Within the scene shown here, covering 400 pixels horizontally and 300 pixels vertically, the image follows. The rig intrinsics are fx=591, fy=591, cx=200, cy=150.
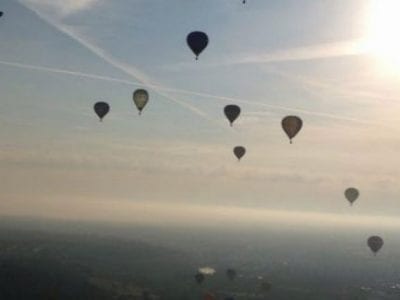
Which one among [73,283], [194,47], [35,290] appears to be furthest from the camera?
[73,283]

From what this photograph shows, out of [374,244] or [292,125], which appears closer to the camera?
[292,125]

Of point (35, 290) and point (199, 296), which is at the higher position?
point (199, 296)

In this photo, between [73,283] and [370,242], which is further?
[73,283]

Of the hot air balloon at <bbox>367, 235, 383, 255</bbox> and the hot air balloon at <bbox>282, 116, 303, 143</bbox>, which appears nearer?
the hot air balloon at <bbox>282, 116, 303, 143</bbox>

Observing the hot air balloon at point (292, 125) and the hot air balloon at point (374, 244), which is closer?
the hot air balloon at point (292, 125)

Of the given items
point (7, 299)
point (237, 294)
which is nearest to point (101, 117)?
point (7, 299)

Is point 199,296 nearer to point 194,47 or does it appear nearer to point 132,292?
point 132,292

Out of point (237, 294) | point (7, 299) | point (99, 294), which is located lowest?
point (7, 299)

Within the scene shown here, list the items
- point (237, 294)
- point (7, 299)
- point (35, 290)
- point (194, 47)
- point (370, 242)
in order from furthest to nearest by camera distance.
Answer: point (237, 294), point (35, 290), point (7, 299), point (370, 242), point (194, 47)
